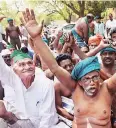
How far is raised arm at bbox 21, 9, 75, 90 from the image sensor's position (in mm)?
3537

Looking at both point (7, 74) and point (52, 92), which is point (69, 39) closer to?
point (52, 92)

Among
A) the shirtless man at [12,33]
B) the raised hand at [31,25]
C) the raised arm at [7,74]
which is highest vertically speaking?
the raised hand at [31,25]

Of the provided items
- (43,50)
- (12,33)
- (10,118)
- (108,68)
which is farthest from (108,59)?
(12,33)

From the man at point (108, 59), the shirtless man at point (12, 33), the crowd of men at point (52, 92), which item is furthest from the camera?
the shirtless man at point (12, 33)

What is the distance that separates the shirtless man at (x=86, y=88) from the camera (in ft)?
11.9

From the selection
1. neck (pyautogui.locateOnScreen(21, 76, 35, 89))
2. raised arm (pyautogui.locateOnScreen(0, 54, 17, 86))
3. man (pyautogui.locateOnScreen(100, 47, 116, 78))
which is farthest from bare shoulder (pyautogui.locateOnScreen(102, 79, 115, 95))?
man (pyautogui.locateOnScreen(100, 47, 116, 78))

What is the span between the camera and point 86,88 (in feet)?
12.0

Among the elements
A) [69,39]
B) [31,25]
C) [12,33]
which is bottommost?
[12,33]

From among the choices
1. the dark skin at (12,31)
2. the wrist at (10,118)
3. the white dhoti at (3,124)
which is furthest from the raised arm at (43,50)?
the dark skin at (12,31)

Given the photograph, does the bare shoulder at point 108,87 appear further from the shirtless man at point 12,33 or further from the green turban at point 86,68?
the shirtless man at point 12,33

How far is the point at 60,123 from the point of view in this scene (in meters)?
4.04

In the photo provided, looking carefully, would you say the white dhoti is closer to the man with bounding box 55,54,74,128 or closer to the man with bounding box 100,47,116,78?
the man with bounding box 55,54,74,128

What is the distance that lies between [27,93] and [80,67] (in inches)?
26.2

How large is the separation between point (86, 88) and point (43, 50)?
21.7 inches
